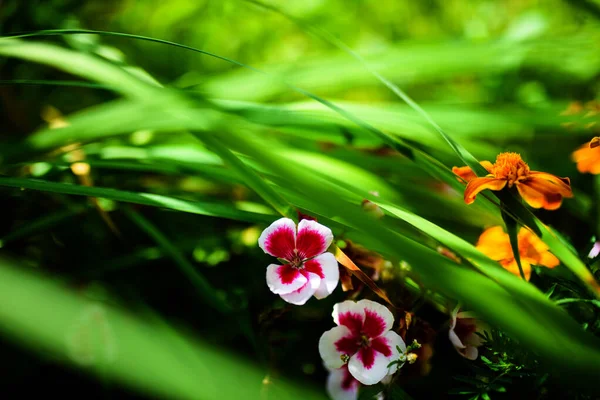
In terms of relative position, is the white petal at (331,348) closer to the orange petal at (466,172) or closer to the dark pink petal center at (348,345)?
the dark pink petal center at (348,345)

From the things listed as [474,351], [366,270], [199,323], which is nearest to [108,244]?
[199,323]

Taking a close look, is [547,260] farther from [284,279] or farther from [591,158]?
[284,279]

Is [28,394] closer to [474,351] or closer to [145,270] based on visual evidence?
[145,270]

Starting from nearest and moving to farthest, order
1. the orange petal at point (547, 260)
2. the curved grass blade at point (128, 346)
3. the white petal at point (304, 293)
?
the curved grass blade at point (128, 346)
the white petal at point (304, 293)
the orange petal at point (547, 260)

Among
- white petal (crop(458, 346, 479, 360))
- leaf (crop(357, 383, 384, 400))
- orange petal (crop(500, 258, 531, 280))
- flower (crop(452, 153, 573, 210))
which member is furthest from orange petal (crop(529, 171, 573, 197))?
leaf (crop(357, 383, 384, 400))

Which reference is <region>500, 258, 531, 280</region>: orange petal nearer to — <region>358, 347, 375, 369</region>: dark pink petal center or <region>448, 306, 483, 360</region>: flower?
<region>448, 306, 483, 360</region>: flower

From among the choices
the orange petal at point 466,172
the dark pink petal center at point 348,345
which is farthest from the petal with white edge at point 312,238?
the orange petal at point 466,172
